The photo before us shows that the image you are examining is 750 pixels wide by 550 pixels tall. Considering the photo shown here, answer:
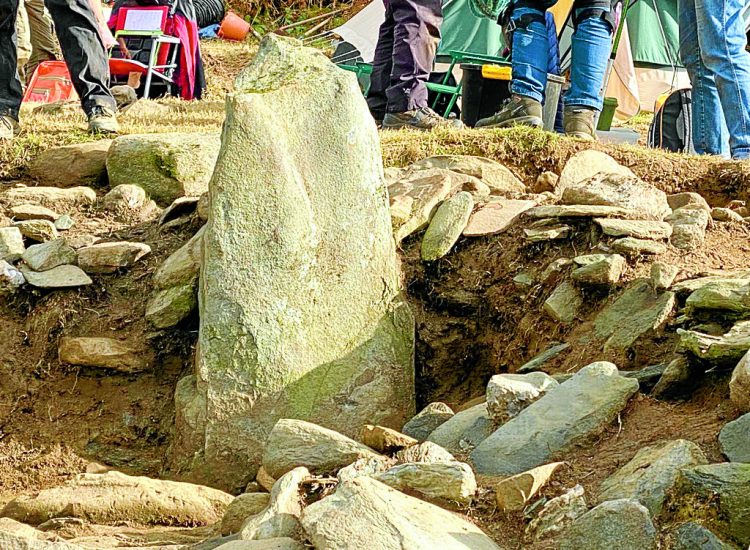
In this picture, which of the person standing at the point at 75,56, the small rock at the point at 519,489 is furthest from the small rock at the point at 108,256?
the small rock at the point at 519,489

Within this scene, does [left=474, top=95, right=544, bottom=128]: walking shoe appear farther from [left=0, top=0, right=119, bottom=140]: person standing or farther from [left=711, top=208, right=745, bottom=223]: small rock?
[left=0, top=0, right=119, bottom=140]: person standing

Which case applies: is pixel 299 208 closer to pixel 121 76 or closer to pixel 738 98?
pixel 738 98

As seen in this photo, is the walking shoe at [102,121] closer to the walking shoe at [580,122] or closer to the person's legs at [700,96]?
the walking shoe at [580,122]

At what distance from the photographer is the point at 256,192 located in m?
3.97

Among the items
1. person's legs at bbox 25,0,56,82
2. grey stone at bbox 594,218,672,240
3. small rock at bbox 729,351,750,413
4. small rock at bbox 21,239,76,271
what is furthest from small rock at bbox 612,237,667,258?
person's legs at bbox 25,0,56,82

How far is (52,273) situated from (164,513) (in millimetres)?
1611

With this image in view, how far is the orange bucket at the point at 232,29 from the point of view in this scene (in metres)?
16.4

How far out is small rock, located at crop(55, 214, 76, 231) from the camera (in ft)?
16.8

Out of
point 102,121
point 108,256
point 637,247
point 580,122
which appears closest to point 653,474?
point 637,247

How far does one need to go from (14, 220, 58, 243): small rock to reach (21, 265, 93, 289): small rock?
0.98 feet

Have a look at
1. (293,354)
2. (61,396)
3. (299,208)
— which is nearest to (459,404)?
(293,354)

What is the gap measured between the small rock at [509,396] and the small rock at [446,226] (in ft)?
4.22

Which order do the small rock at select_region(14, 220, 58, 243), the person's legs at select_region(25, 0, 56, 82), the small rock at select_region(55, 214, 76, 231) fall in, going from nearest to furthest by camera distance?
the small rock at select_region(14, 220, 58, 243) < the small rock at select_region(55, 214, 76, 231) < the person's legs at select_region(25, 0, 56, 82)

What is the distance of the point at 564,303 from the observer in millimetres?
4098
